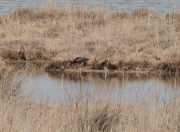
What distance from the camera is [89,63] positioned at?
16281 millimetres

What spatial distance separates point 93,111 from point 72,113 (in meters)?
0.30

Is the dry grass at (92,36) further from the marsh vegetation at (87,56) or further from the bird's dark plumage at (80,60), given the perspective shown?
the bird's dark plumage at (80,60)

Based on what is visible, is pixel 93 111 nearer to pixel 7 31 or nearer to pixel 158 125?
pixel 158 125

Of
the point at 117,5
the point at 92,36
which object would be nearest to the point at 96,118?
the point at 92,36

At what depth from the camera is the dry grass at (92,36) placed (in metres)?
16.6

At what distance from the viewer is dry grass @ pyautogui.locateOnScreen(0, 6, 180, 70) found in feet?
54.3

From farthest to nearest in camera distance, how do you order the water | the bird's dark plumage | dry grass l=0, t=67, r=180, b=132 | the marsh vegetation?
the water < the bird's dark plumage < the marsh vegetation < dry grass l=0, t=67, r=180, b=132

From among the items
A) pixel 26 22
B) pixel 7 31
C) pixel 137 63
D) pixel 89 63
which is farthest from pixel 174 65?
pixel 26 22

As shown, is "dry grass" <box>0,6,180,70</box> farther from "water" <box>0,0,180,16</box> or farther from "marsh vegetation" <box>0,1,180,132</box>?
"water" <box>0,0,180,16</box>

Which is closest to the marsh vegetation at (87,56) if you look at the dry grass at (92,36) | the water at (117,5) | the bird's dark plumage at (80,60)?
the dry grass at (92,36)

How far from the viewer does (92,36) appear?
19688 mm

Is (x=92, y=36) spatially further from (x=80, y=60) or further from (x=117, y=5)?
(x=117, y=5)

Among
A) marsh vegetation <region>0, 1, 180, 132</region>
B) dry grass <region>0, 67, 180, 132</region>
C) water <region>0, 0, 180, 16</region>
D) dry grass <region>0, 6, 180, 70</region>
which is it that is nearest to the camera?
dry grass <region>0, 67, 180, 132</region>

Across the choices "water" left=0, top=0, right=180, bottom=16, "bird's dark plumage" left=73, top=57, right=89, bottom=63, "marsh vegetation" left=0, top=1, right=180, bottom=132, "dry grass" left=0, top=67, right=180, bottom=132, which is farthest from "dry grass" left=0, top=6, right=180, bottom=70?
"dry grass" left=0, top=67, right=180, bottom=132
